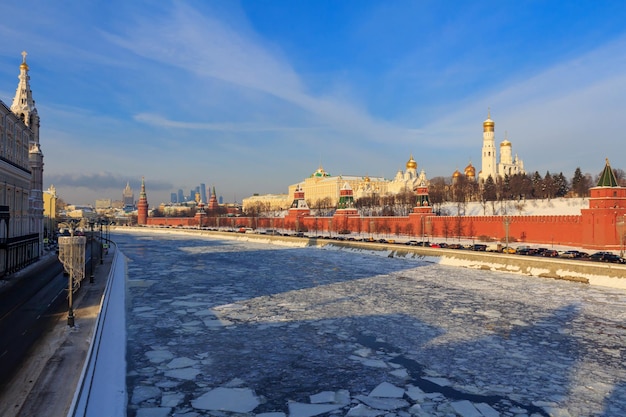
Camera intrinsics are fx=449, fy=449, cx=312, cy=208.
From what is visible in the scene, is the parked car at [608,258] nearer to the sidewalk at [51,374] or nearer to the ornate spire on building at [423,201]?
the ornate spire on building at [423,201]

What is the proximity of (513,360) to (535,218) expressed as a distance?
30637 mm

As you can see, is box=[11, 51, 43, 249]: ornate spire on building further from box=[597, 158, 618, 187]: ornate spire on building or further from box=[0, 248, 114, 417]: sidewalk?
box=[597, 158, 618, 187]: ornate spire on building

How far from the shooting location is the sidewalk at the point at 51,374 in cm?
723

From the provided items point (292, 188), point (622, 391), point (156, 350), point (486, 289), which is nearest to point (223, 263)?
point (486, 289)

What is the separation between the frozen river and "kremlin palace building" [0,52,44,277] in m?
7.83

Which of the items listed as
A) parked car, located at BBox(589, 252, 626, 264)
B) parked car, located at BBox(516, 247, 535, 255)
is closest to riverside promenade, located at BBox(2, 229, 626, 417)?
parked car, located at BBox(589, 252, 626, 264)

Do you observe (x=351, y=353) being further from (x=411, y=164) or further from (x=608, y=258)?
(x=411, y=164)

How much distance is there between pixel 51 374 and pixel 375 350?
22.5 ft

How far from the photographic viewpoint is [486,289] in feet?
66.2

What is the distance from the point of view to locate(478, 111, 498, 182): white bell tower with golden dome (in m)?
84.4

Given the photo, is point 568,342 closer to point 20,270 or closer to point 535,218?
point 20,270

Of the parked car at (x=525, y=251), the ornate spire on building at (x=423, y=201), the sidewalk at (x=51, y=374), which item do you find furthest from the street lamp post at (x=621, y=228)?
the sidewalk at (x=51, y=374)

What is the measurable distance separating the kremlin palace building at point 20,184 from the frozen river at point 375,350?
7830 millimetres

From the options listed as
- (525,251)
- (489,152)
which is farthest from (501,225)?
(489,152)
